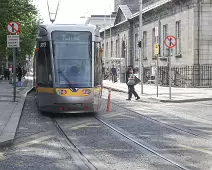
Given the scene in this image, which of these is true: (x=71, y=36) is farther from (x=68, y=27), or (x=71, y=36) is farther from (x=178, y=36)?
A: (x=178, y=36)

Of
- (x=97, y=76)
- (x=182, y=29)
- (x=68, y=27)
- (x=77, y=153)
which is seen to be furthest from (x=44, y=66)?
(x=182, y=29)

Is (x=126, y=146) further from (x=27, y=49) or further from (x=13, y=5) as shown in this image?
(x=27, y=49)

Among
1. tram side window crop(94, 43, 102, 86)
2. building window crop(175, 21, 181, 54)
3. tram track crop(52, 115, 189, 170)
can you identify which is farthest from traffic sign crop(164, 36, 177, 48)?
building window crop(175, 21, 181, 54)

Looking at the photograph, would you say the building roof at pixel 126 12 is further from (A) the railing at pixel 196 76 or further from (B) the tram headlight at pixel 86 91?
(B) the tram headlight at pixel 86 91

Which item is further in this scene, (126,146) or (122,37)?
(122,37)

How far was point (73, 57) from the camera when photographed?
44.7 feet

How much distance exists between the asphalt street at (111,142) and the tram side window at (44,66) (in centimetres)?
113

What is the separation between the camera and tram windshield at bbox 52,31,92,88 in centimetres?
1350

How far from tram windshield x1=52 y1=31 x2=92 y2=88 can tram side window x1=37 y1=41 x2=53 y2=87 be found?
0.86ft

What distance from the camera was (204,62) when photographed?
33.8 m

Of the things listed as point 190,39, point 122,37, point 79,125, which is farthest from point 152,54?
point 79,125

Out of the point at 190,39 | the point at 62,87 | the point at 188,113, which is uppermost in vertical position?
the point at 190,39

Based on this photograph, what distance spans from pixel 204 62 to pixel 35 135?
2568 centimetres

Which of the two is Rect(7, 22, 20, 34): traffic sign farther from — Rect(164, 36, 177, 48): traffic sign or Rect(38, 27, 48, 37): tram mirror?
Rect(164, 36, 177, 48): traffic sign
